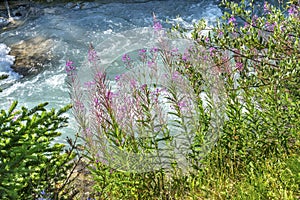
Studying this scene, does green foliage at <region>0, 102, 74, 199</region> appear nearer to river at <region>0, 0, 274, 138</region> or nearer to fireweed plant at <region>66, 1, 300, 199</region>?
fireweed plant at <region>66, 1, 300, 199</region>

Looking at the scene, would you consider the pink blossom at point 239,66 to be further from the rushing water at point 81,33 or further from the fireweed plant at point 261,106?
the rushing water at point 81,33

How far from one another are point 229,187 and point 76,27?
767 cm

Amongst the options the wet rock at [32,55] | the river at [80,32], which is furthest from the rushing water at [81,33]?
the wet rock at [32,55]

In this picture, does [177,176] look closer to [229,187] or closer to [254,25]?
[229,187]

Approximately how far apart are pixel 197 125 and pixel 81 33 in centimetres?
690

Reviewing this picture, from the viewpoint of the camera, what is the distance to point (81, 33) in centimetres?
943

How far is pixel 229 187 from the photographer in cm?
278

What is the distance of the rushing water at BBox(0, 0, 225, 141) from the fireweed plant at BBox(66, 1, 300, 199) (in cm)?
390

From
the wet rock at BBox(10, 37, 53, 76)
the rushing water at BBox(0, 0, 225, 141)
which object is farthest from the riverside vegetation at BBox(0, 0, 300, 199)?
the wet rock at BBox(10, 37, 53, 76)

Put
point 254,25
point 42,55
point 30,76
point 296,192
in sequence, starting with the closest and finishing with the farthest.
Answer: point 296,192 < point 254,25 < point 30,76 < point 42,55

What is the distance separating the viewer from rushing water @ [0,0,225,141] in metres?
7.40

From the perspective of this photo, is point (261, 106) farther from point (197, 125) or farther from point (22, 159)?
point (22, 159)

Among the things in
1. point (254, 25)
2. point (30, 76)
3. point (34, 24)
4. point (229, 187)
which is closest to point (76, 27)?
point (34, 24)

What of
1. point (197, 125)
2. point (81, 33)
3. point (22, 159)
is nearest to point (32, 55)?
point (81, 33)
